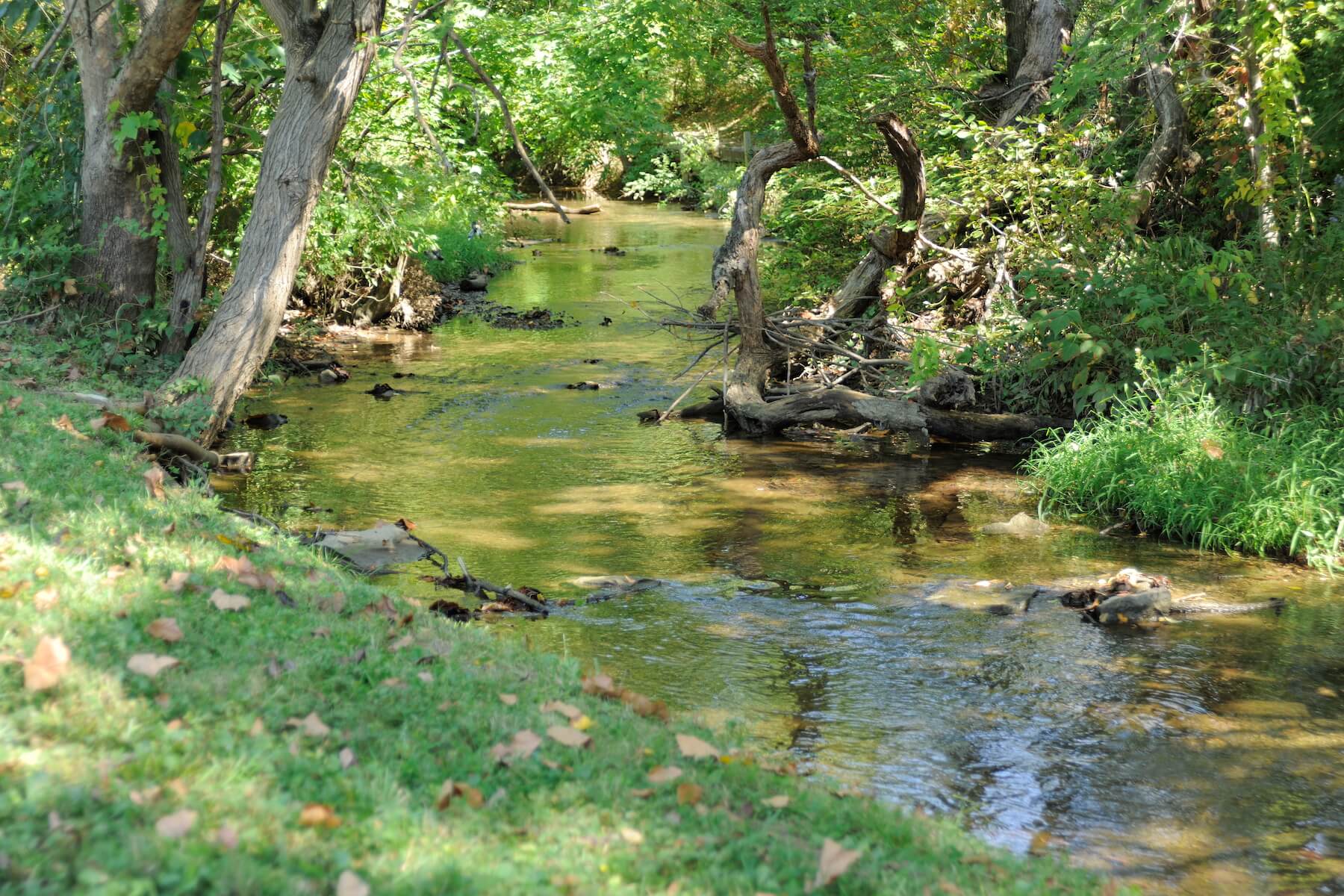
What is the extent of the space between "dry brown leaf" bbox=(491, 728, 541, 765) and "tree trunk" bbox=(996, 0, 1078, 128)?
12.1 metres

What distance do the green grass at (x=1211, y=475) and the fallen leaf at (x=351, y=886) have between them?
270 inches

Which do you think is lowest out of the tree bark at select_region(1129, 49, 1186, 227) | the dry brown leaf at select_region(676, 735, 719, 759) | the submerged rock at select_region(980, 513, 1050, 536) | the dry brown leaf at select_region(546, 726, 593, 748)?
the submerged rock at select_region(980, 513, 1050, 536)

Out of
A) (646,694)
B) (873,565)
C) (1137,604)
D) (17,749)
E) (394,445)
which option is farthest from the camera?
(394,445)

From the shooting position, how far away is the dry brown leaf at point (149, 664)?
3.56 m

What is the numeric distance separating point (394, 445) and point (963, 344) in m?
5.60

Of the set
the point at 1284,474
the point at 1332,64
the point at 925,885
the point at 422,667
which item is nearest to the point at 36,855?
the point at 422,667

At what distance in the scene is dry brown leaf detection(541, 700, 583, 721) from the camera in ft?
13.3

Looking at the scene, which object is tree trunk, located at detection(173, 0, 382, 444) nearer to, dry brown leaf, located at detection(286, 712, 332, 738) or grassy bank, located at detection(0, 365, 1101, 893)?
grassy bank, located at detection(0, 365, 1101, 893)

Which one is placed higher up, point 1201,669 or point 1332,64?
point 1332,64

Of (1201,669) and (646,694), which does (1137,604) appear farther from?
(646,694)

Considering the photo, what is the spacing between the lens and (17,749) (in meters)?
2.97

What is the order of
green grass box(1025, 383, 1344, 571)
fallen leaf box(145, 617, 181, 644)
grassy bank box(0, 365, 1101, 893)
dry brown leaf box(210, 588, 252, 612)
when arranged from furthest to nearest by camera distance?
green grass box(1025, 383, 1344, 571)
dry brown leaf box(210, 588, 252, 612)
fallen leaf box(145, 617, 181, 644)
grassy bank box(0, 365, 1101, 893)

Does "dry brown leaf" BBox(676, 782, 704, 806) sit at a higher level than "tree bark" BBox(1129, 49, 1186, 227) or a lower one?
lower

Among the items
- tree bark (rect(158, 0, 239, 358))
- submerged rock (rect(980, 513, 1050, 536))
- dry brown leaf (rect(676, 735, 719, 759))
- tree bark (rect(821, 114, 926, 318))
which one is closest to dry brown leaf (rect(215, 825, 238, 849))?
dry brown leaf (rect(676, 735, 719, 759))
